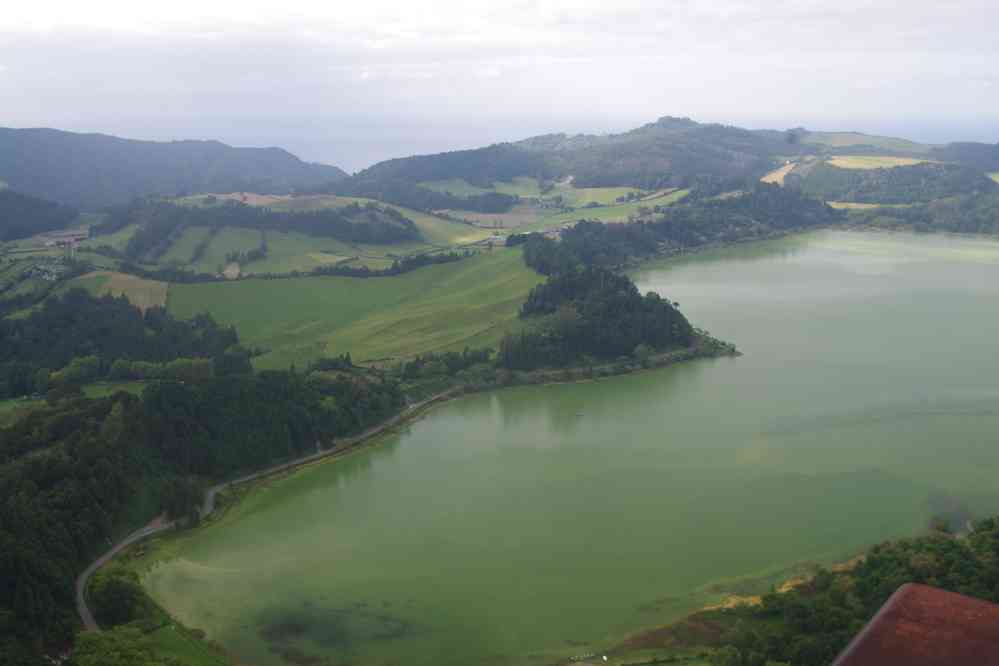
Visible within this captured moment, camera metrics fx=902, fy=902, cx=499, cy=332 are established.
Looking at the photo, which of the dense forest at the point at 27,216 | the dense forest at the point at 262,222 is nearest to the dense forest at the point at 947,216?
the dense forest at the point at 262,222

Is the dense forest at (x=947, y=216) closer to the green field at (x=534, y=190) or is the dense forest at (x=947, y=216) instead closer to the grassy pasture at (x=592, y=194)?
the grassy pasture at (x=592, y=194)

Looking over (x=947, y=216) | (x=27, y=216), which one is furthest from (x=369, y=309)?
(x=947, y=216)

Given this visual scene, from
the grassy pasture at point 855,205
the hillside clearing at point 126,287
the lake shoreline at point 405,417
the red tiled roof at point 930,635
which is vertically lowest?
the lake shoreline at point 405,417

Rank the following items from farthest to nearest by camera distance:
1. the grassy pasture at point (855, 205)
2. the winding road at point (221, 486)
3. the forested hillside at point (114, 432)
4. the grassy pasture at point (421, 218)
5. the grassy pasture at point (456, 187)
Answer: the grassy pasture at point (456, 187) < the grassy pasture at point (855, 205) < the grassy pasture at point (421, 218) < the winding road at point (221, 486) < the forested hillside at point (114, 432)

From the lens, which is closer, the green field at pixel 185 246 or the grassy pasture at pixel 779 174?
the green field at pixel 185 246

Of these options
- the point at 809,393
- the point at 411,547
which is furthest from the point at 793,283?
the point at 411,547

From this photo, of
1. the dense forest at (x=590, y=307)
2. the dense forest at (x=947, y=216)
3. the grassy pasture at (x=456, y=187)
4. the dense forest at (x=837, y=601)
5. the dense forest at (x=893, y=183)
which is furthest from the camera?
the grassy pasture at (x=456, y=187)

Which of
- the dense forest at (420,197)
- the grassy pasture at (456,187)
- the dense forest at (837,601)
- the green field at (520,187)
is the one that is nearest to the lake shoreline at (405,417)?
the dense forest at (837,601)

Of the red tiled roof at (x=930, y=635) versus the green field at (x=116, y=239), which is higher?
the green field at (x=116, y=239)

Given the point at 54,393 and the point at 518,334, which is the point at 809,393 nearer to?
the point at 518,334
